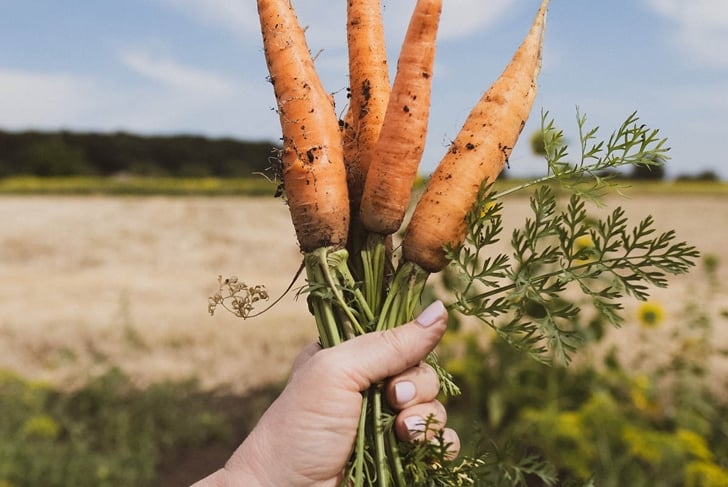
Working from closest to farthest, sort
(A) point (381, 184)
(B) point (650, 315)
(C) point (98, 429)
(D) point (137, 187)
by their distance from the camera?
(A) point (381, 184) → (B) point (650, 315) → (C) point (98, 429) → (D) point (137, 187)

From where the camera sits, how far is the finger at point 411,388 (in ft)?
4.82

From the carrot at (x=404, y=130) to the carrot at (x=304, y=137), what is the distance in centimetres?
8

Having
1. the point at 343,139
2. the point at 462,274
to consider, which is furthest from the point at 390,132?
the point at 462,274

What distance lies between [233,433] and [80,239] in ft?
35.7

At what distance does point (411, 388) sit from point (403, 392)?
21 mm

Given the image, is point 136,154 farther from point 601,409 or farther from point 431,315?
point 431,315

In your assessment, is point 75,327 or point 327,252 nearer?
point 327,252

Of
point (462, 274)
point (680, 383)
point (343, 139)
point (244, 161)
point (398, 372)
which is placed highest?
point (343, 139)

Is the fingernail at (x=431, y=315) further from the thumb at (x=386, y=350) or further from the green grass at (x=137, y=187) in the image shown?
the green grass at (x=137, y=187)

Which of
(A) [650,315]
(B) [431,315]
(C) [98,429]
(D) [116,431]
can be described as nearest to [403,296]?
(B) [431,315]

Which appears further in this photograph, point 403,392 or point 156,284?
point 156,284

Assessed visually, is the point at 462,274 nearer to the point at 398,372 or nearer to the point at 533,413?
the point at 398,372

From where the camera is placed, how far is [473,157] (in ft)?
5.06

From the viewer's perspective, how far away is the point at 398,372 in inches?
57.3
